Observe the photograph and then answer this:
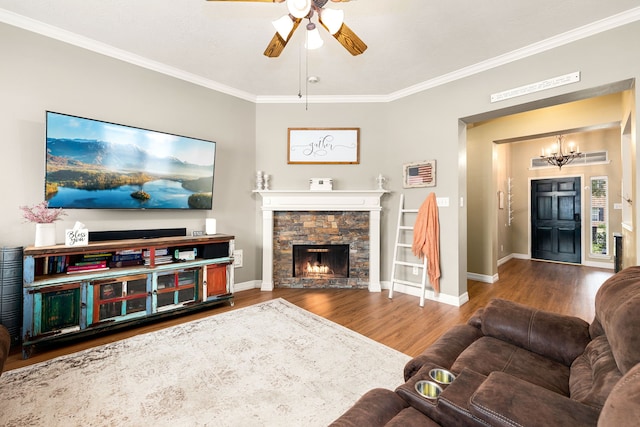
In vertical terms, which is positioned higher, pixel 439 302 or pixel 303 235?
pixel 303 235

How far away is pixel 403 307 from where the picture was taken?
10.6 feet

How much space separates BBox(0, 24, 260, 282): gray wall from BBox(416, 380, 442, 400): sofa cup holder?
123 inches

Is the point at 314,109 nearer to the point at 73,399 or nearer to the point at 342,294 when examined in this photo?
the point at 342,294

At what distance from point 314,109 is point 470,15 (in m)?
2.19

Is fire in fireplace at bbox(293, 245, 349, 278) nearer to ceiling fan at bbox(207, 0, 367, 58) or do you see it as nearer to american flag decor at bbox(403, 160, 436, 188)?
american flag decor at bbox(403, 160, 436, 188)

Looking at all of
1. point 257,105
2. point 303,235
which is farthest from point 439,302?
point 257,105

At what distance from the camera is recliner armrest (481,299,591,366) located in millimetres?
1313

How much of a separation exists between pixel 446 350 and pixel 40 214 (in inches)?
126

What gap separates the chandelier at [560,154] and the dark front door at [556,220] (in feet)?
1.93

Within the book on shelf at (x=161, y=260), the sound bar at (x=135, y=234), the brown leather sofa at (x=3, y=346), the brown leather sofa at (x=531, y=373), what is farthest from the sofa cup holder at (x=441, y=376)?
the sound bar at (x=135, y=234)

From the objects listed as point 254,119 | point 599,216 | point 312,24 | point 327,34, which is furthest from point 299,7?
point 599,216

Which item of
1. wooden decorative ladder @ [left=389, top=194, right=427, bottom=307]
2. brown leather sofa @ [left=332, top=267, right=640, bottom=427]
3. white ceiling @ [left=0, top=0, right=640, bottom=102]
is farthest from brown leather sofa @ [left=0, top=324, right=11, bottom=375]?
wooden decorative ladder @ [left=389, top=194, right=427, bottom=307]

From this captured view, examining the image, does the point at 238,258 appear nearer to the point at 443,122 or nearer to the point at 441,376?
the point at 441,376

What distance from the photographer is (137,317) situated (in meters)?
2.59
